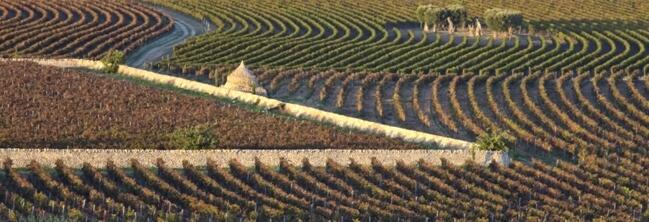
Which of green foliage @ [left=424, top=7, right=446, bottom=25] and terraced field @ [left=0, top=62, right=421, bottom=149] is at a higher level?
terraced field @ [left=0, top=62, right=421, bottom=149]

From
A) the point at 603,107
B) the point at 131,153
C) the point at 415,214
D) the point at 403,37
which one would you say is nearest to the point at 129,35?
the point at 403,37

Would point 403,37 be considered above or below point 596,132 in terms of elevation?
below

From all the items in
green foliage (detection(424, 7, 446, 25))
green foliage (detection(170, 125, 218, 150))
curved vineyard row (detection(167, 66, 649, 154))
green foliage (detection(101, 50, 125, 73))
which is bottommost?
green foliage (detection(424, 7, 446, 25))

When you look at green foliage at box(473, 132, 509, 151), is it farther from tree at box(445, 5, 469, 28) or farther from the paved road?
tree at box(445, 5, 469, 28)

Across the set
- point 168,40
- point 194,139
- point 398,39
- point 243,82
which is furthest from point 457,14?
point 194,139

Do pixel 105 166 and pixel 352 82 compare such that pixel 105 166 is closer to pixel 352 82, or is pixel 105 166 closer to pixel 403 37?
pixel 352 82

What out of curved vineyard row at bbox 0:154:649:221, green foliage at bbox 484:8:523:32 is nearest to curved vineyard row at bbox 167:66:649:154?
curved vineyard row at bbox 0:154:649:221

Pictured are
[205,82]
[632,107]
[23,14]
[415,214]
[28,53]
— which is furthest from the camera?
[23,14]
